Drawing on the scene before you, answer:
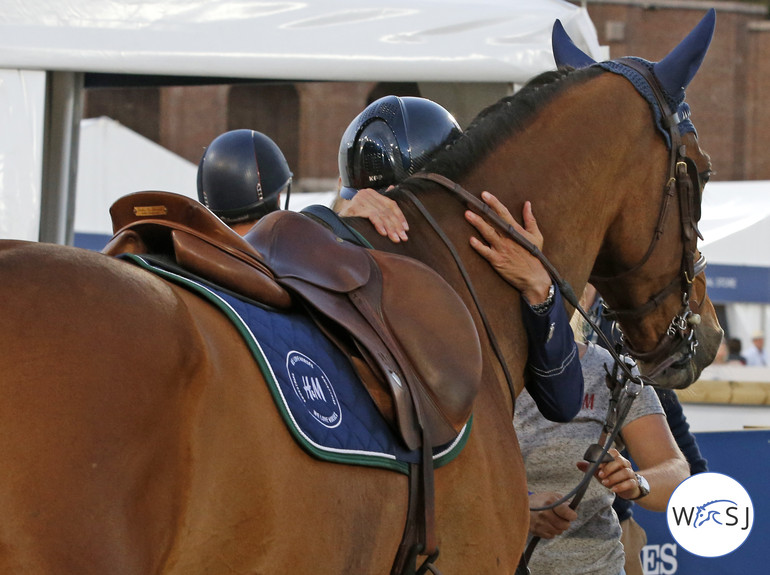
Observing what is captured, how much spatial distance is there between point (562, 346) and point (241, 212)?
6.70 feet

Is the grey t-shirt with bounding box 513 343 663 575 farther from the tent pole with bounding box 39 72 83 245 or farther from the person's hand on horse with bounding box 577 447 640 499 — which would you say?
the tent pole with bounding box 39 72 83 245

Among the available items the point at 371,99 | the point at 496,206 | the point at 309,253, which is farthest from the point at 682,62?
the point at 371,99

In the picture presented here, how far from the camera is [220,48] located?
16.3 ft

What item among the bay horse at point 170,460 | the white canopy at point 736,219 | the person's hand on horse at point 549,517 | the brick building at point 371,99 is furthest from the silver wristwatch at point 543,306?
the brick building at point 371,99

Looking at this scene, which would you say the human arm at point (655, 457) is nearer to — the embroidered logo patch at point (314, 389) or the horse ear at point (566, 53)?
the horse ear at point (566, 53)

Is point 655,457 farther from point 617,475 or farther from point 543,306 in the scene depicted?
point 543,306

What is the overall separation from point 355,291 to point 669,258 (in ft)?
3.83

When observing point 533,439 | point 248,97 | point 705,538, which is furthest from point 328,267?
point 248,97

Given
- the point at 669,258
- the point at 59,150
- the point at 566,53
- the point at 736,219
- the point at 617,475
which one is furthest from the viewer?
the point at 736,219

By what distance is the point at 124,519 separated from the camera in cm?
128

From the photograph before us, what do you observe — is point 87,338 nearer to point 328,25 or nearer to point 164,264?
point 164,264

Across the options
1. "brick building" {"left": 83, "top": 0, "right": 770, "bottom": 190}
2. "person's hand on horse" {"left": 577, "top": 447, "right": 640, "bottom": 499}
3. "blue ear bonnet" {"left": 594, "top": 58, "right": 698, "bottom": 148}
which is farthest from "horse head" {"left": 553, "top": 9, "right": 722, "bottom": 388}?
"brick building" {"left": 83, "top": 0, "right": 770, "bottom": 190}

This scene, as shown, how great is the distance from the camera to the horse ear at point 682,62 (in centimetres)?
260

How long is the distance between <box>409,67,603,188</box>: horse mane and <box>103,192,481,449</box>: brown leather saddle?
Result: 1.64ft
